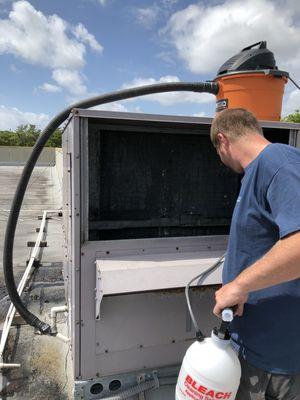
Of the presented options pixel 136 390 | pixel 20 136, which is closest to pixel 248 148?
pixel 136 390

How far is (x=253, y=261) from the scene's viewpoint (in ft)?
4.71

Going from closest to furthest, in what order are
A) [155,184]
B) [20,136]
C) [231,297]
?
[231,297] < [155,184] < [20,136]

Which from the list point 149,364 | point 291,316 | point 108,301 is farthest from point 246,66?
point 149,364

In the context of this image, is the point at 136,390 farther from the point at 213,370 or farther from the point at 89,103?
the point at 89,103

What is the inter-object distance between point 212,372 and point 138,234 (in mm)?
1102

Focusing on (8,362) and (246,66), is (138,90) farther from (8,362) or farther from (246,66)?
(8,362)

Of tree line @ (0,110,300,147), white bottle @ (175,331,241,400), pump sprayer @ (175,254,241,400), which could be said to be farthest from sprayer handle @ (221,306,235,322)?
tree line @ (0,110,300,147)

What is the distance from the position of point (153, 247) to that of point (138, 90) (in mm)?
960

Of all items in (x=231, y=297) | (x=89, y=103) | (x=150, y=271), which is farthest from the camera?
(x=89, y=103)

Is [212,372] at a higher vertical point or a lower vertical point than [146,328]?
higher

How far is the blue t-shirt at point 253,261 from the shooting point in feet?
4.34

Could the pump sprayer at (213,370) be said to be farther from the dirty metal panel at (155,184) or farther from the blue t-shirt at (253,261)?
the dirty metal panel at (155,184)

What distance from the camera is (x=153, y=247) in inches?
81.3

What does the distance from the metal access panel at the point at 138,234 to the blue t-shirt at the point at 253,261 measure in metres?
0.41
